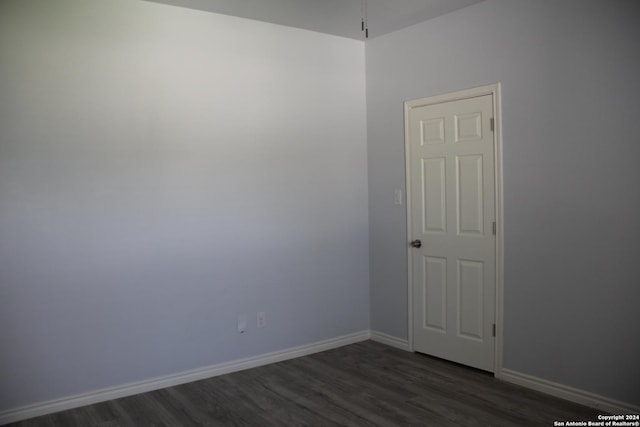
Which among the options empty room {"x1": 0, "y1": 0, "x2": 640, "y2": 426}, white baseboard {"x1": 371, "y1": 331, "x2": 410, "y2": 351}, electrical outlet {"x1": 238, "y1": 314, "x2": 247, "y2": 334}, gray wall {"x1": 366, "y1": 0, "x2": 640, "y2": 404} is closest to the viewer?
gray wall {"x1": 366, "y1": 0, "x2": 640, "y2": 404}

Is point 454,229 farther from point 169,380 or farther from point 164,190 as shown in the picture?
point 169,380

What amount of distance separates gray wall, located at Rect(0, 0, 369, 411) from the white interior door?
665 millimetres

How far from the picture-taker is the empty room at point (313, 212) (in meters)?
3.03

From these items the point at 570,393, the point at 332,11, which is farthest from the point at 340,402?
the point at 332,11

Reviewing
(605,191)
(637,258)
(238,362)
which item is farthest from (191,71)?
(637,258)

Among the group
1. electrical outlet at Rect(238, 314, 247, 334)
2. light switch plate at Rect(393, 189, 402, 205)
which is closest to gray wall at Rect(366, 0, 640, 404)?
light switch plate at Rect(393, 189, 402, 205)

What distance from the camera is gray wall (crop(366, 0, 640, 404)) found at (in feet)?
9.49

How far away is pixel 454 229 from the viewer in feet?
12.8

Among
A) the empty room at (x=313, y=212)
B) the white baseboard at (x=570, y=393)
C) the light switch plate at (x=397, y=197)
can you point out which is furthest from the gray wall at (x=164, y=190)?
the white baseboard at (x=570, y=393)

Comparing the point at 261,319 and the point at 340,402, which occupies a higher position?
the point at 261,319

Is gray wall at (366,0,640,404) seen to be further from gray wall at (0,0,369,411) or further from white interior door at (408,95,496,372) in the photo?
gray wall at (0,0,369,411)

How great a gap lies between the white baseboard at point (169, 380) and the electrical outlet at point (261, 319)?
0.82 ft

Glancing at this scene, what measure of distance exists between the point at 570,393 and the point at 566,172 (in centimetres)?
140

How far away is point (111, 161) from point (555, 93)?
9.70 feet
